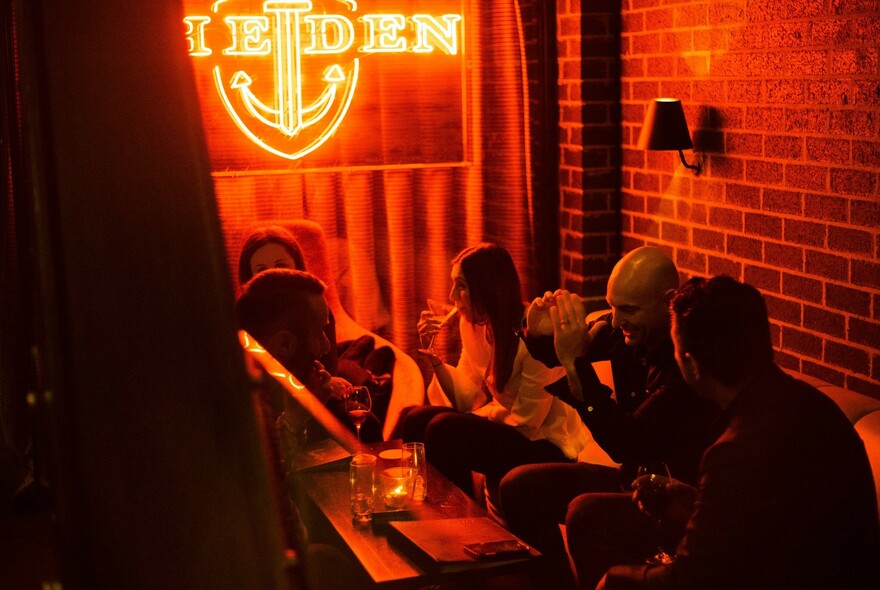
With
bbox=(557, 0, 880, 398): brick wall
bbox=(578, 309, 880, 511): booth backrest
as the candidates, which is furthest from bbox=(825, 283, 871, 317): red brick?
bbox=(578, 309, 880, 511): booth backrest

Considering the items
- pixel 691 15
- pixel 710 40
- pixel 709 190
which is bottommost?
pixel 709 190

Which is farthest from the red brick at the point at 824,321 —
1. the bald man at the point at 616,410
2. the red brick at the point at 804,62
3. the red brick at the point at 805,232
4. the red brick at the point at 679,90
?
the red brick at the point at 679,90

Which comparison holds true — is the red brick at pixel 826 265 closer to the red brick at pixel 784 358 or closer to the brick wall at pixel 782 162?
the brick wall at pixel 782 162

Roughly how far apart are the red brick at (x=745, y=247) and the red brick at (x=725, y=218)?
5 centimetres

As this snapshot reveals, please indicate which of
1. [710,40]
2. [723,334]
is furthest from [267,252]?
[723,334]

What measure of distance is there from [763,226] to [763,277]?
0.18 metres

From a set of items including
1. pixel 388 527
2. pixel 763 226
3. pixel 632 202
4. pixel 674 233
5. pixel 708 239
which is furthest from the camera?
pixel 632 202

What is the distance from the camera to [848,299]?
3.21 meters

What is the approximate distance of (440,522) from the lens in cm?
266

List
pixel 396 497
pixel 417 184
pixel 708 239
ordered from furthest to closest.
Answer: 1. pixel 417 184
2. pixel 708 239
3. pixel 396 497

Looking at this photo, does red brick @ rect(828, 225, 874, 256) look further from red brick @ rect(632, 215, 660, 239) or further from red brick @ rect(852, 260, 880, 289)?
red brick @ rect(632, 215, 660, 239)

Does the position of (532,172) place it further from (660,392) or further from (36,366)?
(36,366)

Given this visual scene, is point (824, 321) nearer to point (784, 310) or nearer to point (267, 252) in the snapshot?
point (784, 310)

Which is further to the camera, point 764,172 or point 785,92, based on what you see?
point 764,172
